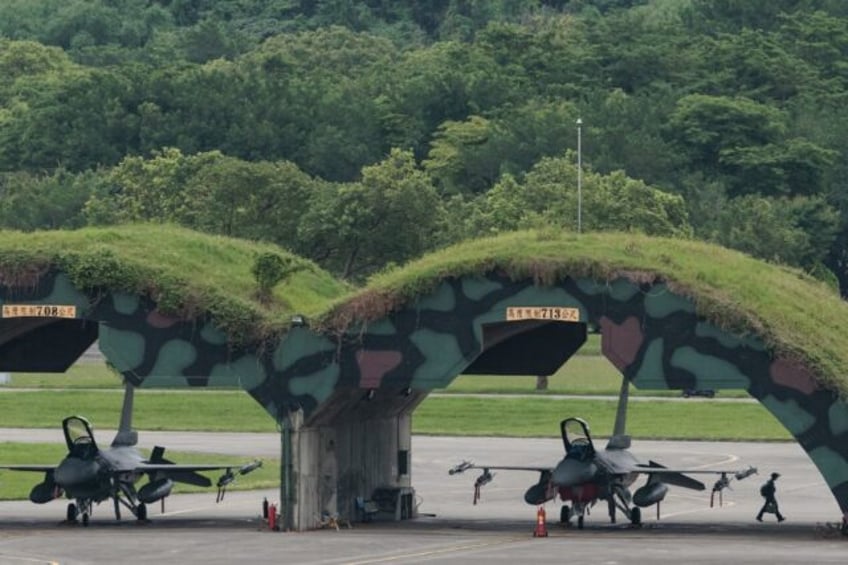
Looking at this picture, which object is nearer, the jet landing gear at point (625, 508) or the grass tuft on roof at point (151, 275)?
the grass tuft on roof at point (151, 275)

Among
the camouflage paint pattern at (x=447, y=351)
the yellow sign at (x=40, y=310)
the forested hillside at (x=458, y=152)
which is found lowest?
the camouflage paint pattern at (x=447, y=351)

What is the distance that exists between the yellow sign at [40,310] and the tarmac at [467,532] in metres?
4.92

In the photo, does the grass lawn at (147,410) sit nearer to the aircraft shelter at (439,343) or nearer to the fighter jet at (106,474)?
the fighter jet at (106,474)

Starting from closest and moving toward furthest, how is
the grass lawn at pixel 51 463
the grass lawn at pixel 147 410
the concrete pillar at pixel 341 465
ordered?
1. the concrete pillar at pixel 341 465
2. the grass lawn at pixel 51 463
3. the grass lawn at pixel 147 410

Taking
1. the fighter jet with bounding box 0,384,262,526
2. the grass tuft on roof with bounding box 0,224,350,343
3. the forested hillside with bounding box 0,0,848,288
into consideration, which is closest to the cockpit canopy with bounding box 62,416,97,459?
the fighter jet with bounding box 0,384,262,526

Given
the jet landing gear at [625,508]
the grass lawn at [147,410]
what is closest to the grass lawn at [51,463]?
the grass lawn at [147,410]

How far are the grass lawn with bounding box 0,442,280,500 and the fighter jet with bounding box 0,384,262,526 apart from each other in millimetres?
8665

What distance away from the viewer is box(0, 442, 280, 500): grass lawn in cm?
6382

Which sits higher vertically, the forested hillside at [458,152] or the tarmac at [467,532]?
the forested hillside at [458,152]

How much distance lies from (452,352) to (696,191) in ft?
350

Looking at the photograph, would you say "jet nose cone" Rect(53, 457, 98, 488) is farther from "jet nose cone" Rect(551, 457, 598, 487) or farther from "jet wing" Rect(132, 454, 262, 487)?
"jet nose cone" Rect(551, 457, 598, 487)

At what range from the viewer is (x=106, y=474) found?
52.0m

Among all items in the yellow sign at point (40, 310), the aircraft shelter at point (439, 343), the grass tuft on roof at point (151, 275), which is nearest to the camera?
the aircraft shelter at point (439, 343)

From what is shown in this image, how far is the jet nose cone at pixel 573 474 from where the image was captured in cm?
5150
